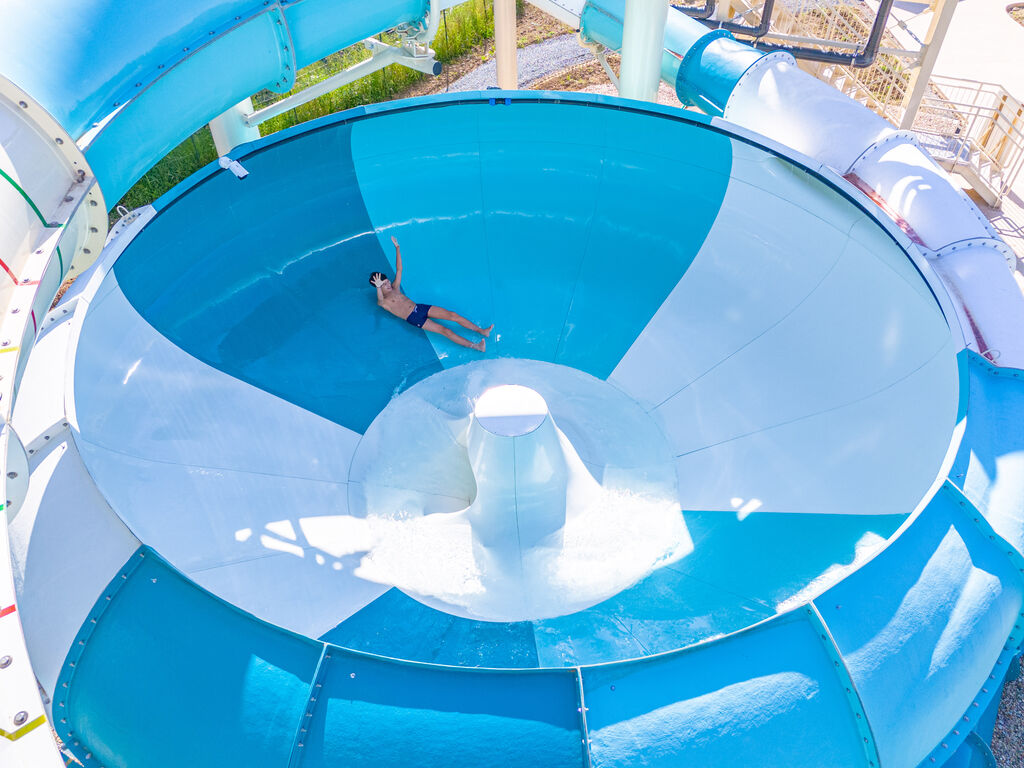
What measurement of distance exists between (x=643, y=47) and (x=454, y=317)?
289 cm

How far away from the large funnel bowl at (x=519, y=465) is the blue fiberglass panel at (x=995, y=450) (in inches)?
3.5

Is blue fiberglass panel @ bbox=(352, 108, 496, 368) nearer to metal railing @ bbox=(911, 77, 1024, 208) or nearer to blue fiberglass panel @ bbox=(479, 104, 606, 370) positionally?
blue fiberglass panel @ bbox=(479, 104, 606, 370)

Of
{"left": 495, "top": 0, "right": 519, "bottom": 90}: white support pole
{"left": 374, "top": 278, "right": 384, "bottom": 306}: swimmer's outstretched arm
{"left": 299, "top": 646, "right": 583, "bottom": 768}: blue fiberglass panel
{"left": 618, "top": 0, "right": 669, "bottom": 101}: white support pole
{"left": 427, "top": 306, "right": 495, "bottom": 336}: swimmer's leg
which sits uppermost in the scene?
{"left": 618, "top": 0, "right": 669, "bottom": 101}: white support pole

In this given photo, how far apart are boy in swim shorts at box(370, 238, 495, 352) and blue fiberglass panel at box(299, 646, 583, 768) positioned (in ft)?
12.5

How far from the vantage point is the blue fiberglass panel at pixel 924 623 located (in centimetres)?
406

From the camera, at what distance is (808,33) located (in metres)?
11.8

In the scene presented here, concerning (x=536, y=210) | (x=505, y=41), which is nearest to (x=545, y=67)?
(x=505, y=41)

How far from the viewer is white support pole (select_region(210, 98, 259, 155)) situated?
8.64 meters

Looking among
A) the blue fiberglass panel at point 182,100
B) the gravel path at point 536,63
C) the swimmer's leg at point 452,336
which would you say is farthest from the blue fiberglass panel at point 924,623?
the gravel path at point 536,63

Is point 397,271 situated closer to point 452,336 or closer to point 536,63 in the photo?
point 452,336

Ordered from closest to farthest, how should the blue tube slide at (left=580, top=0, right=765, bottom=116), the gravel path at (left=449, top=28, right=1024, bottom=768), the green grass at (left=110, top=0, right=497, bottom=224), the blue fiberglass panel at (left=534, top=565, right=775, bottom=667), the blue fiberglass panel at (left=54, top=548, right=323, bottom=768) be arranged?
the blue fiberglass panel at (left=54, top=548, right=323, bottom=768) < the blue fiberglass panel at (left=534, top=565, right=775, bottom=667) < the blue tube slide at (left=580, top=0, right=765, bottom=116) < the green grass at (left=110, top=0, right=497, bottom=224) < the gravel path at (left=449, top=28, right=1024, bottom=768)

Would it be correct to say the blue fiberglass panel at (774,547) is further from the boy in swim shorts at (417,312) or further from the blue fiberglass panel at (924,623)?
the boy in swim shorts at (417,312)

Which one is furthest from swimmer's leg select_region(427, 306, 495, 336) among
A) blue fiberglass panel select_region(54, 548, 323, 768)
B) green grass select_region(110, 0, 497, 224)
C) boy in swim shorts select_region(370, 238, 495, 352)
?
green grass select_region(110, 0, 497, 224)

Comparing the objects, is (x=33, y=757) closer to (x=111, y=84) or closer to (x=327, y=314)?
(x=111, y=84)
